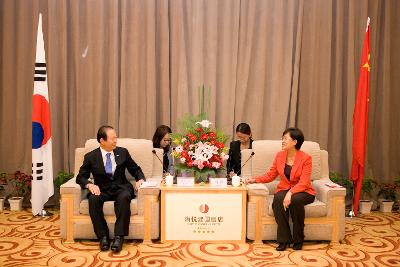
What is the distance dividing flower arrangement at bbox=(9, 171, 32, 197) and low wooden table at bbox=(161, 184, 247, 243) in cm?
233

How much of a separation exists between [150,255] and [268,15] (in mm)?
3638

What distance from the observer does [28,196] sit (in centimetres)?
584

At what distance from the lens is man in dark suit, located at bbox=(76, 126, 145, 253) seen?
4.20 m

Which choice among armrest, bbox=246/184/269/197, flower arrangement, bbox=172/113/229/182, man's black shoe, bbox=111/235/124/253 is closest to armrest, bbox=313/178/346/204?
armrest, bbox=246/184/269/197

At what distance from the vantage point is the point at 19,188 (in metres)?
5.80

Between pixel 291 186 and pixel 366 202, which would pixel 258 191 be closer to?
pixel 291 186

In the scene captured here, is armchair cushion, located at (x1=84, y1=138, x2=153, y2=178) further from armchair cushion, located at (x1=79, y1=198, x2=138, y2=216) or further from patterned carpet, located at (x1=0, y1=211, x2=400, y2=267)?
patterned carpet, located at (x1=0, y1=211, x2=400, y2=267)

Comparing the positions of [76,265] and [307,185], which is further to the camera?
[307,185]

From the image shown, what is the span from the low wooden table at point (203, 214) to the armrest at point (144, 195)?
7cm

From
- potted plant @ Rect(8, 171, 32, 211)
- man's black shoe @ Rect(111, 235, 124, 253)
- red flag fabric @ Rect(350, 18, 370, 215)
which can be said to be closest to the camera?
man's black shoe @ Rect(111, 235, 124, 253)

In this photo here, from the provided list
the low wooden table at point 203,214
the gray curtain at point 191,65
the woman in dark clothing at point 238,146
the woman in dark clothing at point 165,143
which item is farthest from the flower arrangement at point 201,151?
the gray curtain at point 191,65

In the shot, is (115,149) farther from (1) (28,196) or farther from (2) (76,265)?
(1) (28,196)

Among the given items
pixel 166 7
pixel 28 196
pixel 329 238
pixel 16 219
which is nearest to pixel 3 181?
pixel 28 196

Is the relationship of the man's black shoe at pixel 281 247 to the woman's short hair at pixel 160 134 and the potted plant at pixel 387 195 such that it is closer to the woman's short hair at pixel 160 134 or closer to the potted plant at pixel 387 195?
the woman's short hair at pixel 160 134
